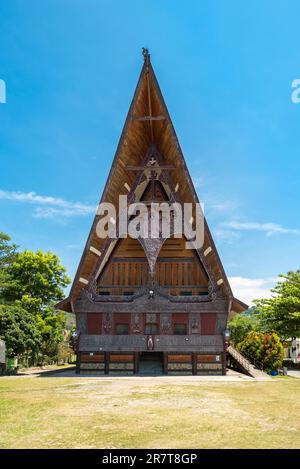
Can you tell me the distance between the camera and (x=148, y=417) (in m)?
9.49

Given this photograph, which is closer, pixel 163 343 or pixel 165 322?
pixel 163 343

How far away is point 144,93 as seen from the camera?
2212cm

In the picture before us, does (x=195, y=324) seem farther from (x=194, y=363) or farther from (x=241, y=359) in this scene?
(x=241, y=359)

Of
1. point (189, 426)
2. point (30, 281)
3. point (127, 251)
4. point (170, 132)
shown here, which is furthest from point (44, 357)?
point (189, 426)

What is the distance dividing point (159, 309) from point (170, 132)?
1061cm

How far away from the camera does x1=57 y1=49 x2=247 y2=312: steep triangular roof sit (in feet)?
71.8

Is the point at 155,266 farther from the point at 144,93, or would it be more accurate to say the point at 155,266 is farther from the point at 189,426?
the point at 189,426

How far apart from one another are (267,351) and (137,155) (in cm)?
1593

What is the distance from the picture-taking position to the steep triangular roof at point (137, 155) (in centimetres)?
2187

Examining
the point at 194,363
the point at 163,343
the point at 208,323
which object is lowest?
the point at 194,363

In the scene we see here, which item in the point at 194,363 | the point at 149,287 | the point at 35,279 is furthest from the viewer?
the point at 35,279

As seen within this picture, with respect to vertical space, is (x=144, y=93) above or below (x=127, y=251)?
above

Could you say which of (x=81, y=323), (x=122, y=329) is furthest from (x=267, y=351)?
(x=81, y=323)

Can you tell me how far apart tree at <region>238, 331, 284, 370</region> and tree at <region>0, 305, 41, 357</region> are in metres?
15.2
